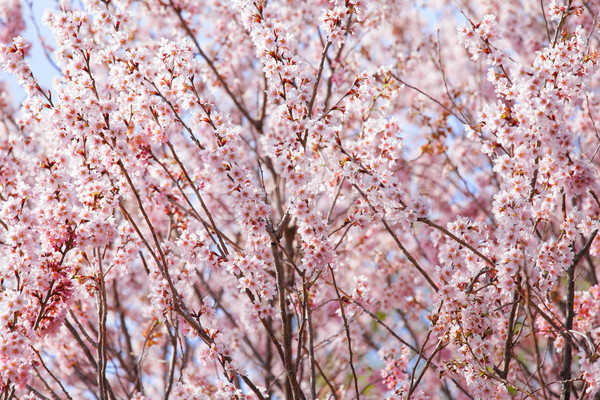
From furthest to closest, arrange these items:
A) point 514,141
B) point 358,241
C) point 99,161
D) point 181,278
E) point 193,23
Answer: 1. point 193,23
2. point 358,241
3. point 181,278
4. point 99,161
5. point 514,141

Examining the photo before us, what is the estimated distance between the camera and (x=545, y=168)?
3775 millimetres

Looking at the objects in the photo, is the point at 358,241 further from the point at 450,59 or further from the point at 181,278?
the point at 450,59

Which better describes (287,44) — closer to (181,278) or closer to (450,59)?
(181,278)

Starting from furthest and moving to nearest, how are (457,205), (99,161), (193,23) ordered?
(457,205), (193,23), (99,161)

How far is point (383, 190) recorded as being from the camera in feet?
12.8

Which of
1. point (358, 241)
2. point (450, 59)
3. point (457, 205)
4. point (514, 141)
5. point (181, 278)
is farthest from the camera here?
point (450, 59)

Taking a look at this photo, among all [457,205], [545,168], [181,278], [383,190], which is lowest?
[181,278]

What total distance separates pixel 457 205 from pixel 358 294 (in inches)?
198

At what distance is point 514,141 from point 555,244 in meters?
0.75

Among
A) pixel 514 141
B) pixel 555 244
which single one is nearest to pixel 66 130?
pixel 514 141

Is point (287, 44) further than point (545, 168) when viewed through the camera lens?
Yes

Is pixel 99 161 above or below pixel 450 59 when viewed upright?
below

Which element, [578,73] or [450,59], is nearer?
[578,73]

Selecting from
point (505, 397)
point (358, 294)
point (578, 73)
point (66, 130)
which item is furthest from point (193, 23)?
point (505, 397)
